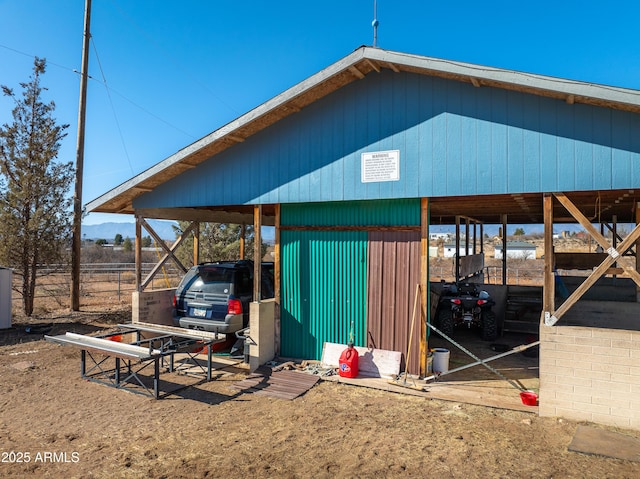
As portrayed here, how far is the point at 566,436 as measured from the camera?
488 centimetres

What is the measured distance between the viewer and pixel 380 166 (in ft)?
22.4

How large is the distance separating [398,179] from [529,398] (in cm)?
370

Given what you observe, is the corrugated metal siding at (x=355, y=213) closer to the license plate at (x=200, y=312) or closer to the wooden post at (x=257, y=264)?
the wooden post at (x=257, y=264)

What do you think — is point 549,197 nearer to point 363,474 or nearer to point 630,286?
point 363,474

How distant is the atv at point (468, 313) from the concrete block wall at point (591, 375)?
446cm

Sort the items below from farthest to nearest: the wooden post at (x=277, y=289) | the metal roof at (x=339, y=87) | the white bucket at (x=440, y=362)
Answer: the wooden post at (x=277, y=289) < the white bucket at (x=440, y=362) < the metal roof at (x=339, y=87)

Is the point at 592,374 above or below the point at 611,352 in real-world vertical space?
below

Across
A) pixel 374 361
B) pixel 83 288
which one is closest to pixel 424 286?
pixel 374 361

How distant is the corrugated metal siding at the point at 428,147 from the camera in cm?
556

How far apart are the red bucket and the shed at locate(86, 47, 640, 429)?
40 centimetres

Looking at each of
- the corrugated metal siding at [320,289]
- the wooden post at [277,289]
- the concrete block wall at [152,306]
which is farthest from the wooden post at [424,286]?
the concrete block wall at [152,306]

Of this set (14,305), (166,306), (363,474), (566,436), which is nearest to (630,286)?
(566,436)

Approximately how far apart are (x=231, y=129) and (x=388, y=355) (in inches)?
187

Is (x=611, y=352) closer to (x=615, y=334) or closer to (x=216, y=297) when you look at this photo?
(x=615, y=334)
